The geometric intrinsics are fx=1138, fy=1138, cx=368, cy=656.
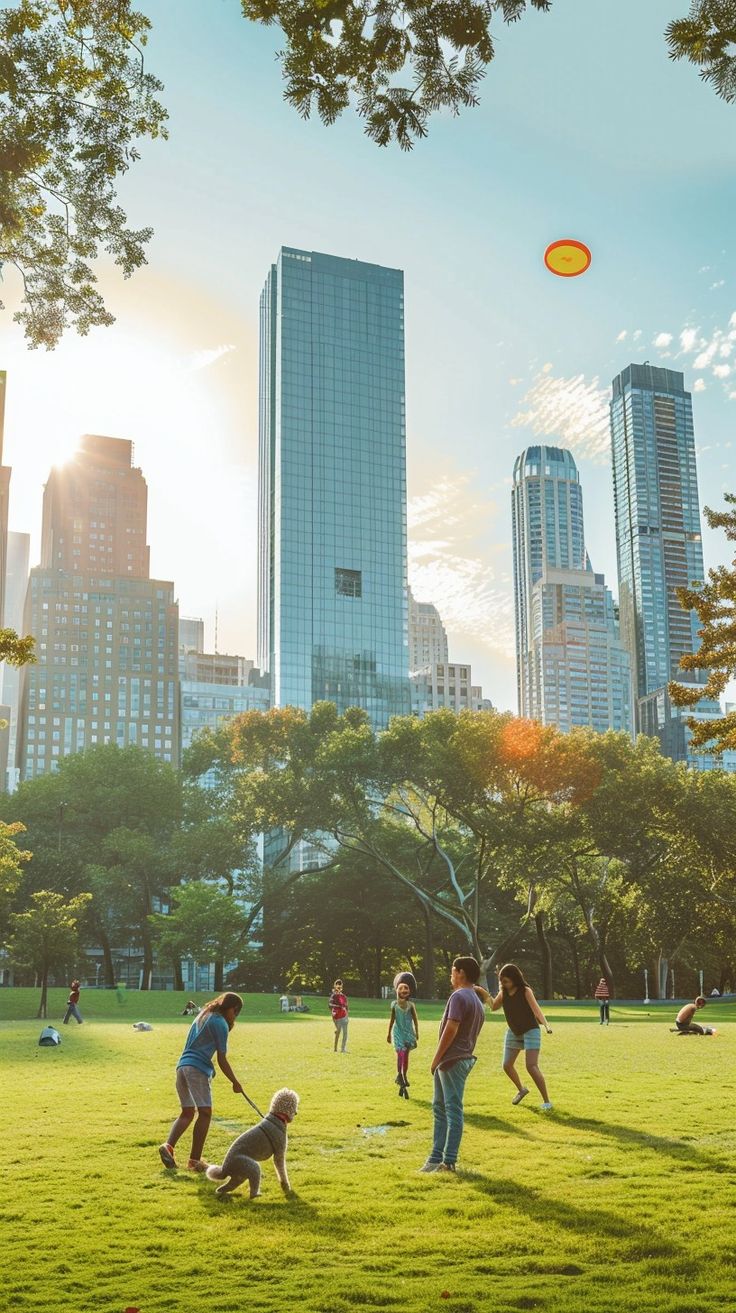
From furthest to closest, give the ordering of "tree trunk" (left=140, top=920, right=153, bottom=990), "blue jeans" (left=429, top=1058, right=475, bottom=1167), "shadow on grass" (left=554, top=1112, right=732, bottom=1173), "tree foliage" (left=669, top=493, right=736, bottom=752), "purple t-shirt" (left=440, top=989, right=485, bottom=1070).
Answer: "tree trunk" (left=140, top=920, right=153, bottom=990) < "tree foliage" (left=669, top=493, right=736, bottom=752) < "shadow on grass" (left=554, top=1112, right=732, bottom=1173) < "purple t-shirt" (left=440, top=989, right=485, bottom=1070) < "blue jeans" (left=429, top=1058, right=475, bottom=1167)

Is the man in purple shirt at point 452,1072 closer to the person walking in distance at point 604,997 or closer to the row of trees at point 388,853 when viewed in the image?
the row of trees at point 388,853

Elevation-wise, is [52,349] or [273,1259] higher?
[52,349]

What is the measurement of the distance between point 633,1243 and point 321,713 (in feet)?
190

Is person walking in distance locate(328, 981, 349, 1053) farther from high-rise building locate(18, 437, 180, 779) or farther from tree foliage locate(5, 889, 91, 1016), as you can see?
high-rise building locate(18, 437, 180, 779)

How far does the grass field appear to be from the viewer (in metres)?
7.57

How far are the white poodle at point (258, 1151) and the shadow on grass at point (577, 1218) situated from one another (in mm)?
1816

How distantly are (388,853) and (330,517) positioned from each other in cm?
11716

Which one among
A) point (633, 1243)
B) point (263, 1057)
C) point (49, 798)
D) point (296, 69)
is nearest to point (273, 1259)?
point (633, 1243)

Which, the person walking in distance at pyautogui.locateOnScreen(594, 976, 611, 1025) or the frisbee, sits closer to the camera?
the frisbee

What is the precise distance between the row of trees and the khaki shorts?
22.8 m

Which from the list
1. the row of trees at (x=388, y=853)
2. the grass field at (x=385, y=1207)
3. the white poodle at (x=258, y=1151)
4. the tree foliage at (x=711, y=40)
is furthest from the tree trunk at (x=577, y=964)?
the tree foliage at (x=711, y=40)

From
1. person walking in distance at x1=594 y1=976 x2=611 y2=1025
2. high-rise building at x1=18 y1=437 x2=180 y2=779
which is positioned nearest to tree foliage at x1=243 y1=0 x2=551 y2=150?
person walking in distance at x1=594 y1=976 x2=611 y2=1025

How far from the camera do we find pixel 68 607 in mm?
195125

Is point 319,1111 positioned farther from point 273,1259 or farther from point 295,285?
point 295,285
